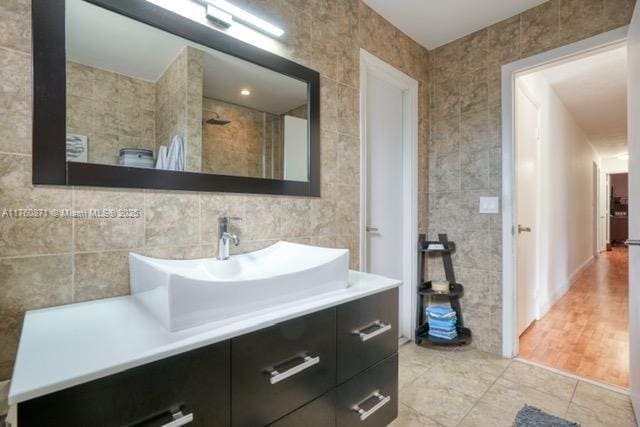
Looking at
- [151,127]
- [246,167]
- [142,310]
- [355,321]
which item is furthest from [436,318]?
[151,127]

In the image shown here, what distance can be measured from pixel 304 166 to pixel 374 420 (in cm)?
122

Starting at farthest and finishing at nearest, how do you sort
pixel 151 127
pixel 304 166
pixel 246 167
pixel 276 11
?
pixel 304 166 → pixel 276 11 → pixel 246 167 → pixel 151 127

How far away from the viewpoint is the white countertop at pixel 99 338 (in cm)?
58

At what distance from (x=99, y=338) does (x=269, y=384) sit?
45 centimetres

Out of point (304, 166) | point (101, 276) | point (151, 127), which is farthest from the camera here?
point (304, 166)

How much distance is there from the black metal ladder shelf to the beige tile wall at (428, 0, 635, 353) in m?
0.06

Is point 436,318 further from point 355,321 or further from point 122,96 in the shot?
point 122,96

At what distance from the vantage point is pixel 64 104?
1000 millimetres

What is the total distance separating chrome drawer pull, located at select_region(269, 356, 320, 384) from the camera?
0.87m

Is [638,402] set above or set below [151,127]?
below

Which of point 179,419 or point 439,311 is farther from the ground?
point 179,419

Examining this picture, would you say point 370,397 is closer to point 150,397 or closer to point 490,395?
point 150,397

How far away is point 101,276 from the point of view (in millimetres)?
1057

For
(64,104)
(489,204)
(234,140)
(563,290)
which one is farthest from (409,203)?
(563,290)
